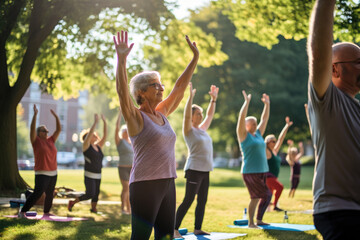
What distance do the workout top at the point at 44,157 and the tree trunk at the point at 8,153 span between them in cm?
491

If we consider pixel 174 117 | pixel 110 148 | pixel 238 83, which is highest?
pixel 238 83

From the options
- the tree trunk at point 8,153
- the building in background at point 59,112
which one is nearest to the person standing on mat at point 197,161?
the tree trunk at point 8,153

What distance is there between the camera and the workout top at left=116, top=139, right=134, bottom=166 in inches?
446

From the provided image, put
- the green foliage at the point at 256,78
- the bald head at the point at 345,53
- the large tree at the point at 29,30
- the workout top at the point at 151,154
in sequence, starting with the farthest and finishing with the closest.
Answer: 1. the green foliage at the point at 256,78
2. the large tree at the point at 29,30
3. the workout top at the point at 151,154
4. the bald head at the point at 345,53

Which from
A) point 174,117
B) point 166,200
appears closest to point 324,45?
point 166,200

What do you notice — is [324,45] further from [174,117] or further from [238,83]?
[174,117]

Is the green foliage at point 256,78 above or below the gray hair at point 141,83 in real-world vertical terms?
above

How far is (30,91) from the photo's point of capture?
284 feet

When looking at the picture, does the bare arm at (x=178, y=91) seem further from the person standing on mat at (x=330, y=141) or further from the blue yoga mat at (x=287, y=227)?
the blue yoga mat at (x=287, y=227)

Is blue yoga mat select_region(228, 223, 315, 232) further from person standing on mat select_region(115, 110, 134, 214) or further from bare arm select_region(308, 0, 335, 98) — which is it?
bare arm select_region(308, 0, 335, 98)

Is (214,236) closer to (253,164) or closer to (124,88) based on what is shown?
(253,164)

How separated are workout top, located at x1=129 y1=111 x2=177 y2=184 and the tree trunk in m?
11.1

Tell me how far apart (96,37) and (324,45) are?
685 inches

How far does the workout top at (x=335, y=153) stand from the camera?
8.32 ft
